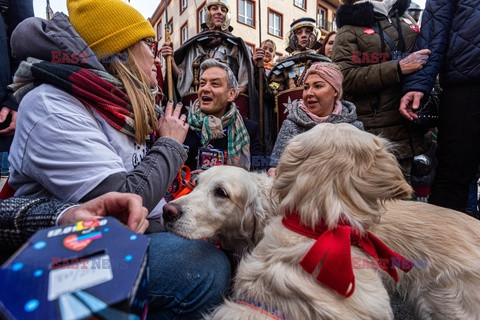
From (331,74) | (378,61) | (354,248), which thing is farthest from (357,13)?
(354,248)

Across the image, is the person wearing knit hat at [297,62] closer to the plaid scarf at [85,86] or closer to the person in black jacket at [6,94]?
the plaid scarf at [85,86]

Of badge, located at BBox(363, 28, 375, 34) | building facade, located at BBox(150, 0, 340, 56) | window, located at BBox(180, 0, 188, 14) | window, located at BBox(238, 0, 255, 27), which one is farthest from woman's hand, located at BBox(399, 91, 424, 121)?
window, located at BBox(180, 0, 188, 14)

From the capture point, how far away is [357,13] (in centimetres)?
272

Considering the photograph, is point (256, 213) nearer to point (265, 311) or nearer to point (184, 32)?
point (265, 311)

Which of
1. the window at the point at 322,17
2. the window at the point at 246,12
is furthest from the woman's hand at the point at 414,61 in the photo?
the window at the point at 322,17

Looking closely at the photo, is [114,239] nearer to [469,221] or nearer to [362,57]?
[469,221]

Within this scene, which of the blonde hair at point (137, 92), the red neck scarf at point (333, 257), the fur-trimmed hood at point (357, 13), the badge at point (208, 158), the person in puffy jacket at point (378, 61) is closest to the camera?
the red neck scarf at point (333, 257)

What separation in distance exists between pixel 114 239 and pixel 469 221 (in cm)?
189

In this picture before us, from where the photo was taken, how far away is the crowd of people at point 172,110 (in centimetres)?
111

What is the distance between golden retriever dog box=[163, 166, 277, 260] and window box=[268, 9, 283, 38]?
754 inches

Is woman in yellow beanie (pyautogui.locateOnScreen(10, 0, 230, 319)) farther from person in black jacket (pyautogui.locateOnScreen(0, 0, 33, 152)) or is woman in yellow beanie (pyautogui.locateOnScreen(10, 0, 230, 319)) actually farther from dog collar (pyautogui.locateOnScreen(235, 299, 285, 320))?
person in black jacket (pyautogui.locateOnScreen(0, 0, 33, 152))

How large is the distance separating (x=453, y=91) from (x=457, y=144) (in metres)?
0.44

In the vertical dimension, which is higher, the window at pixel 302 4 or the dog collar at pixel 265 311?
the window at pixel 302 4

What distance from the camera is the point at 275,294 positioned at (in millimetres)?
1001
